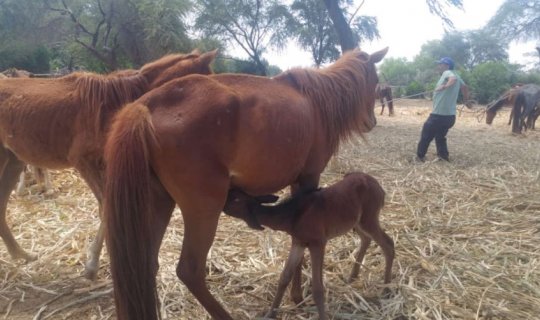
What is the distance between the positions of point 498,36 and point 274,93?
36417 mm

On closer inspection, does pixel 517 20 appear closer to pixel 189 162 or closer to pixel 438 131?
pixel 438 131

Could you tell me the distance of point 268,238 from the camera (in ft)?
12.1

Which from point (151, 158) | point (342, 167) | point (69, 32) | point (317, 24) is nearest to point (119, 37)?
point (69, 32)

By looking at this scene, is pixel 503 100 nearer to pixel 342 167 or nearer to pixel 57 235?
pixel 342 167

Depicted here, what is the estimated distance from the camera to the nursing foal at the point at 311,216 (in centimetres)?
248

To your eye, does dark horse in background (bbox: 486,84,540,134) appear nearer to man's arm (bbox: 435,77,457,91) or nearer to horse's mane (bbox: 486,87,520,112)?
horse's mane (bbox: 486,87,520,112)

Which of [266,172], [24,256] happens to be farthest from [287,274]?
[24,256]

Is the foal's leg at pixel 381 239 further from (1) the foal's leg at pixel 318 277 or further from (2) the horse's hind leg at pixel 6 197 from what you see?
(2) the horse's hind leg at pixel 6 197

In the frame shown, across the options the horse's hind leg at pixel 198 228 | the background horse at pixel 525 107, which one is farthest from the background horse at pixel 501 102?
the horse's hind leg at pixel 198 228

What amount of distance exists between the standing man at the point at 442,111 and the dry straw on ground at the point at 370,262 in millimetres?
1684

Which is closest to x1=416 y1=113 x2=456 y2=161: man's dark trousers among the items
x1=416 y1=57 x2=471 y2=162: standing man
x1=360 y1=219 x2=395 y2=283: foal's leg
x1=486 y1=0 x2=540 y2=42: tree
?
x1=416 y1=57 x2=471 y2=162: standing man

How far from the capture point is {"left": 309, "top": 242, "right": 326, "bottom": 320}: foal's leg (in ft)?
8.10

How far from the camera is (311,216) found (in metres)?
2.54

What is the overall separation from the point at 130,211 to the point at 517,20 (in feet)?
119
